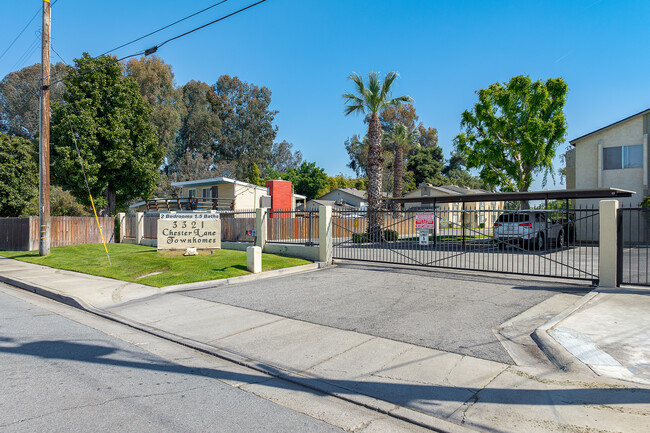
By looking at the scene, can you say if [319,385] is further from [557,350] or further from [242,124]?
[242,124]

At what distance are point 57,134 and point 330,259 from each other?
24.1 m

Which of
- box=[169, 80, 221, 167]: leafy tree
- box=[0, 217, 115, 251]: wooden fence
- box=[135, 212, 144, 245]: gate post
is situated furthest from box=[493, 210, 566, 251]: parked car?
box=[169, 80, 221, 167]: leafy tree

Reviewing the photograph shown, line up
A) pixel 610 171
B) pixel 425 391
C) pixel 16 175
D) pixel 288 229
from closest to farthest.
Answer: pixel 425 391, pixel 288 229, pixel 610 171, pixel 16 175

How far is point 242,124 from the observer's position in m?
64.1

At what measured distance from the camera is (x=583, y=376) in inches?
199

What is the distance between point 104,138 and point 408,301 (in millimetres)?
27832

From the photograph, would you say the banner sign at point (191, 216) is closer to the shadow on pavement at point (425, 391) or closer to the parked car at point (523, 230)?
the parked car at point (523, 230)

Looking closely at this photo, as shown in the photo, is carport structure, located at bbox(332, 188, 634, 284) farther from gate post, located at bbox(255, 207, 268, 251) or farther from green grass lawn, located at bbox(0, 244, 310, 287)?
green grass lawn, located at bbox(0, 244, 310, 287)

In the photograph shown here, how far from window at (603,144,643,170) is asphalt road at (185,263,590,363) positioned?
19.1m

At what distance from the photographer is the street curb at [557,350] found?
17.3 feet

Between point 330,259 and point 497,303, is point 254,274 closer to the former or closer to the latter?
point 330,259

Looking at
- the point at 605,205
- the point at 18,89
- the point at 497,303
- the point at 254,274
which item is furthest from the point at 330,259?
the point at 18,89

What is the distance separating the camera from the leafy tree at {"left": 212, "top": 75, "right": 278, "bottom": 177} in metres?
62.9

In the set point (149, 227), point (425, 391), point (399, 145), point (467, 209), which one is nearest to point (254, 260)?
point (425, 391)
